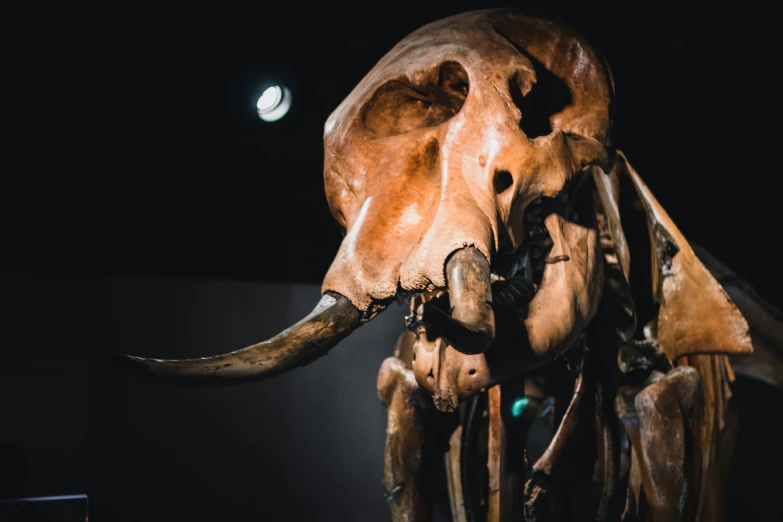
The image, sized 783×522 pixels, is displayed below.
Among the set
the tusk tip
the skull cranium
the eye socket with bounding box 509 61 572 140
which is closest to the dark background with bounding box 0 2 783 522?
the eye socket with bounding box 509 61 572 140

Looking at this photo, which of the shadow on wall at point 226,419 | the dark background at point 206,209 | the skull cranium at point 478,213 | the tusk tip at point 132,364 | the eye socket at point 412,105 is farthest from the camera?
the shadow on wall at point 226,419

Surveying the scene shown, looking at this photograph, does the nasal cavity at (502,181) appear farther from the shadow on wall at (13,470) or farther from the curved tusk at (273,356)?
the shadow on wall at (13,470)

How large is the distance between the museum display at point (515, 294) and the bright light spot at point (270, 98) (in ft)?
1.99

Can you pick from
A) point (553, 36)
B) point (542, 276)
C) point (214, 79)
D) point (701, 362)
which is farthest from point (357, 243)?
point (701, 362)

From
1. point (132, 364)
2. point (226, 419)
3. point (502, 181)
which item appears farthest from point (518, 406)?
point (132, 364)

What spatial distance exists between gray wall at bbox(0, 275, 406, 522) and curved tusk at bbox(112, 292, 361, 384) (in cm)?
94

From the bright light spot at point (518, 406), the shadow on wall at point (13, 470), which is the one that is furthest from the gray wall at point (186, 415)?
the bright light spot at point (518, 406)

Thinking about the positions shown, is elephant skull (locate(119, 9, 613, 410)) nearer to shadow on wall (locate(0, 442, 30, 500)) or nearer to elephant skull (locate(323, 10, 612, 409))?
elephant skull (locate(323, 10, 612, 409))

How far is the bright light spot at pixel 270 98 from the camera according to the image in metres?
2.53

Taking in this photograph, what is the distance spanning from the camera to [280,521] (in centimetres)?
274

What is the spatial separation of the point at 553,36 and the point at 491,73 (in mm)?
360

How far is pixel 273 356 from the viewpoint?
4.77 ft

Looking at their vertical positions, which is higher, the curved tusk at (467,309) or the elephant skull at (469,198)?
the elephant skull at (469,198)

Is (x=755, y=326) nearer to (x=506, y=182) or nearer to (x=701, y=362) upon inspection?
(x=701, y=362)
